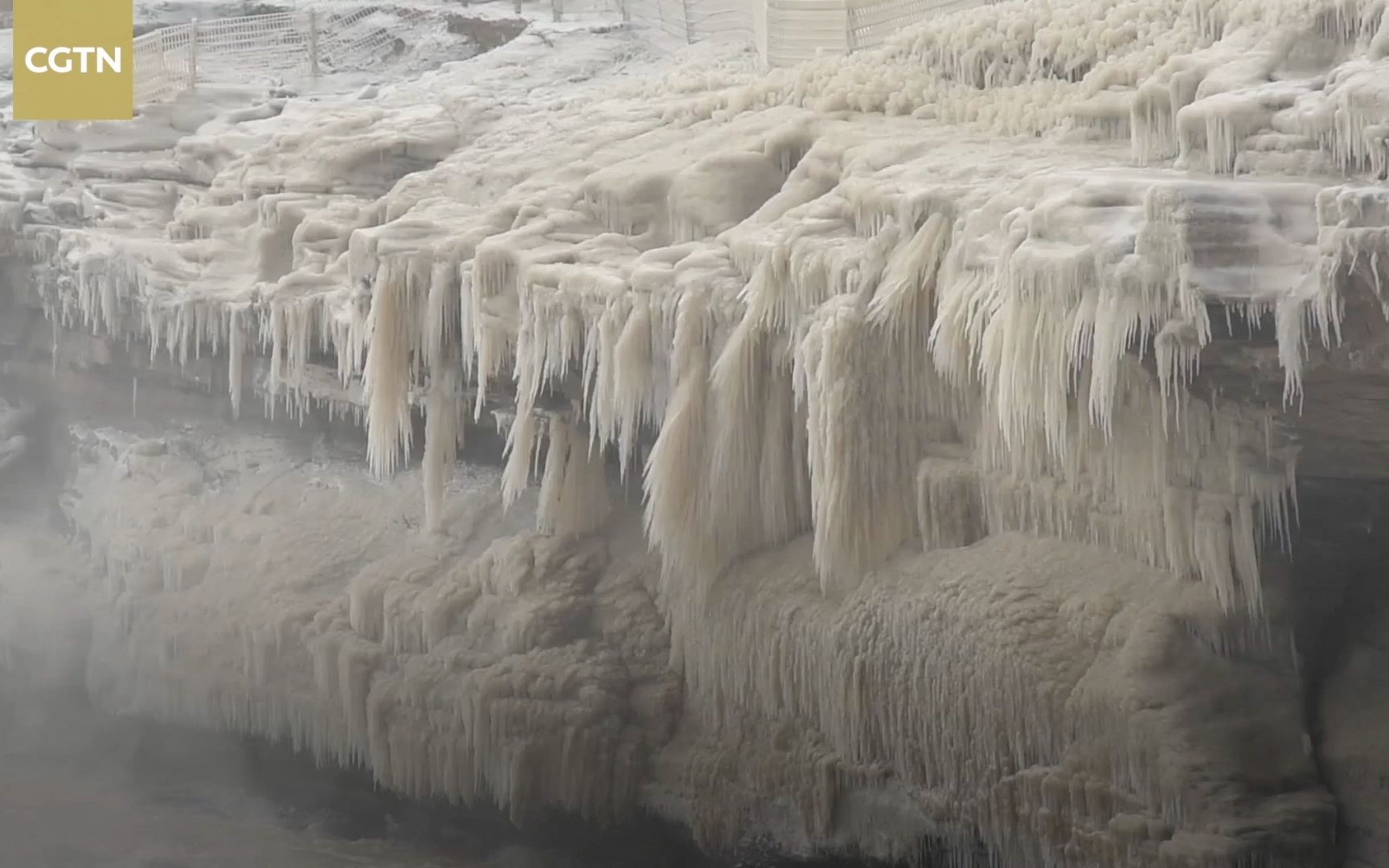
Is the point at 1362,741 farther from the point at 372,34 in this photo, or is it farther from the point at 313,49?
the point at 372,34

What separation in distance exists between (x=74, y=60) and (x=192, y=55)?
3.20 ft

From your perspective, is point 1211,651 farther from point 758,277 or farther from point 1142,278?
point 758,277

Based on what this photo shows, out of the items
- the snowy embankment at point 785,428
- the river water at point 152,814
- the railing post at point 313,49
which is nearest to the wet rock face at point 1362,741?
the snowy embankment at point 785,428

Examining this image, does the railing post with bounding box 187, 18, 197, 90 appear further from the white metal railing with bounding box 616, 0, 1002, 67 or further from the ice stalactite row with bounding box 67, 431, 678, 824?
the white metal railing with bounding box 616, 0, 1002, 67

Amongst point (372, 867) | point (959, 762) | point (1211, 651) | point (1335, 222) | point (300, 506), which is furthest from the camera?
point (300, 506)

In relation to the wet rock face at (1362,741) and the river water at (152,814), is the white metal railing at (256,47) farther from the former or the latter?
the wet rock face at (1362,741)

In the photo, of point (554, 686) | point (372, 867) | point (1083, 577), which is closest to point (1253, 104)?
point (1083, 577)

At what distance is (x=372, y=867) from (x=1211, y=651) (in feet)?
16.1

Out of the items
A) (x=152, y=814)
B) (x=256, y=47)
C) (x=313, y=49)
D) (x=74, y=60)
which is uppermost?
(x=256, y=47)

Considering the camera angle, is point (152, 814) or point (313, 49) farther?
point (313, 49)

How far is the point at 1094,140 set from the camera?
8.12 meters

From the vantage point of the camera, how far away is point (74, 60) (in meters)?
14.1

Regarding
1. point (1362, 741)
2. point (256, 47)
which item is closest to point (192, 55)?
point (256, 47)

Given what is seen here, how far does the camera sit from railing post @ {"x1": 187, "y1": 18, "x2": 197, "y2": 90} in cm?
1416
